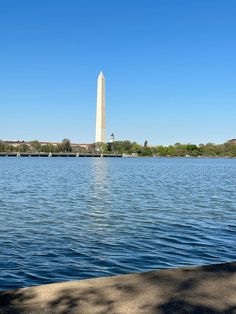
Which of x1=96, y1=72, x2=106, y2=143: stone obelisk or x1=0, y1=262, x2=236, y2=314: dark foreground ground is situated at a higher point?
x1=96, y1=72, x2=106, y2=143: stone obelisk

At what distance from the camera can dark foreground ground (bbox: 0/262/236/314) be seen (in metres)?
5.64

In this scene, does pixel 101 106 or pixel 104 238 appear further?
pixel 101 106

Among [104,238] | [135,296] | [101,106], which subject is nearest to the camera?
[135,296]

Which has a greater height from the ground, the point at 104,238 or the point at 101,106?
the point at 101,106

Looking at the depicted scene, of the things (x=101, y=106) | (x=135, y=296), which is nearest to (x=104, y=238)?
(x=135, y=296)

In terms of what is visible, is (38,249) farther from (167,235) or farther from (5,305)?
(5,305)

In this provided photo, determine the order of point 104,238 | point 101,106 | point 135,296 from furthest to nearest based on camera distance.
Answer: point 101,106
point 104,238
point 135,296

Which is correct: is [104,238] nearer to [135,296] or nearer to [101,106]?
[135,296]

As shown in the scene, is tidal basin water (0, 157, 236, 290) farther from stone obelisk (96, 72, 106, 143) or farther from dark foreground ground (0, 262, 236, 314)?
stone obelisk (96, 72, 106, 143)

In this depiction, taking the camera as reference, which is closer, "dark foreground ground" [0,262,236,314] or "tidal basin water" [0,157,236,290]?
"dark foreground ground" [0,262,236,314]

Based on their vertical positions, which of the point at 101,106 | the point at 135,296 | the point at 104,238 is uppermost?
the point at 101,106

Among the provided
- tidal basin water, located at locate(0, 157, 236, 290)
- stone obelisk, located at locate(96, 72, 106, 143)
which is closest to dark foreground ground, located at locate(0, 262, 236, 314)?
tidal basin water, located at locate(0, 157, 236, 290)

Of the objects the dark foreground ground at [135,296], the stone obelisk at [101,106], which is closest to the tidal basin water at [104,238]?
the dark foreground ground at [135,296]

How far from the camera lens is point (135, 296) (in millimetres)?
6004
